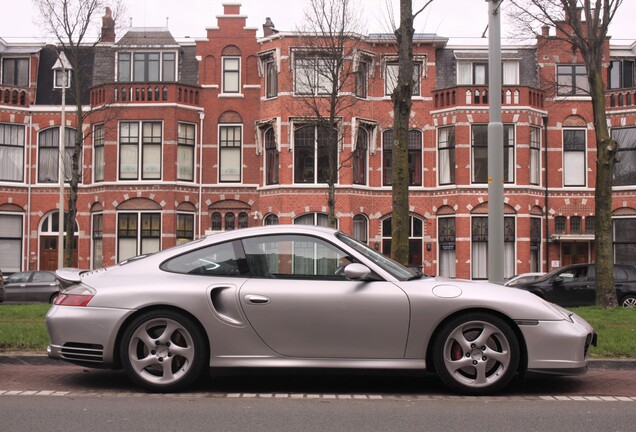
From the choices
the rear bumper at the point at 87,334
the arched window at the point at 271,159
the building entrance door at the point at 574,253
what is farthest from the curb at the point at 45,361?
the building entrance door at the point at 574,253

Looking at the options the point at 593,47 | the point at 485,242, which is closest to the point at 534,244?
the point at 485,242

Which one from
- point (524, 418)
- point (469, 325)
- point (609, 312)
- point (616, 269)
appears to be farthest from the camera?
point (616, 269)

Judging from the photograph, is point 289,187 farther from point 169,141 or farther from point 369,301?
point 369,301

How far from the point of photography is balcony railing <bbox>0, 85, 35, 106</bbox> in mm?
32688

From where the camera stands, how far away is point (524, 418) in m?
5.88

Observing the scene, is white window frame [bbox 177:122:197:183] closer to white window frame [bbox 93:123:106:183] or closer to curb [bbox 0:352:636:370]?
white window frame [bbox 93:123:106:183]

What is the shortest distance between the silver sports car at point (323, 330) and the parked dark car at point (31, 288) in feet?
66.4

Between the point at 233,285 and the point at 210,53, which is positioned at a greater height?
the point at 210,53

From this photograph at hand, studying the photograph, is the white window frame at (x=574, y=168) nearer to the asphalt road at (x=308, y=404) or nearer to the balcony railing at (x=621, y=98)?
the balcony railing at (x=621, y=98)

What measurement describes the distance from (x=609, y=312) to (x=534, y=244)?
1580 centimetres

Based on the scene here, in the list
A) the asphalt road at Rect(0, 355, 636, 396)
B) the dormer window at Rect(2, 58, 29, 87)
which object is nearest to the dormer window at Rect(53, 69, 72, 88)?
the dormer window at Rect(2, 58, 29, 87)

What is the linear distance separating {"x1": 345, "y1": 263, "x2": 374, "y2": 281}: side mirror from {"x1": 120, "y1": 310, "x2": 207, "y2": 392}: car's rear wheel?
4.54 feet

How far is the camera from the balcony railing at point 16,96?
32.7 metres

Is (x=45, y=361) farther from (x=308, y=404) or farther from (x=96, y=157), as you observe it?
(x=96, y=157)
